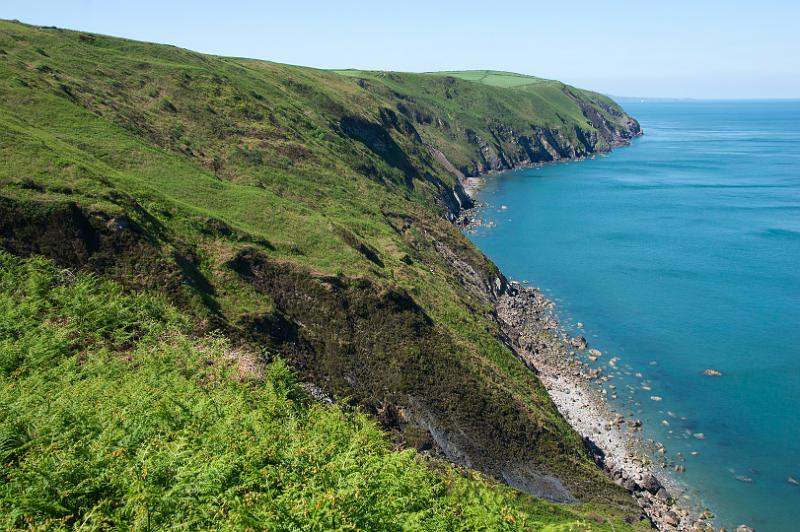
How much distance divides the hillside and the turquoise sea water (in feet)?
42.3

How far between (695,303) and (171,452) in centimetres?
8435

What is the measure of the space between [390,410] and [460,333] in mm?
15092

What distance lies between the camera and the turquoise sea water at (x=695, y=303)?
48719 millimetres

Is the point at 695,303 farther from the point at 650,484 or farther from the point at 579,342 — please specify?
the point at 650,484

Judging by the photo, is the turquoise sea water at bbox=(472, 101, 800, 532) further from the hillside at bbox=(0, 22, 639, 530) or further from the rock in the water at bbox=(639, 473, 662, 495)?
the hillside at bbox=(0, 22, 639, 530)

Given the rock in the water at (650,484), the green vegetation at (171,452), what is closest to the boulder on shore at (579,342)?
the rock in the water at (650,484)

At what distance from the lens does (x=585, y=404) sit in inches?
2192

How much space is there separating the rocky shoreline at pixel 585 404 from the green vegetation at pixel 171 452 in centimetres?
2611

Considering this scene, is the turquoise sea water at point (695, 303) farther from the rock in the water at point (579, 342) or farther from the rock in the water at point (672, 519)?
the rock in the water at point (672, 519)

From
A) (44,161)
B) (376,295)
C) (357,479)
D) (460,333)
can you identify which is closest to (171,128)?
(44,161)

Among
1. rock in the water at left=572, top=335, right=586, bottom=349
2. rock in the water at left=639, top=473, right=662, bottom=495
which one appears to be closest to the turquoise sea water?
rock in the water at left=572, top=335, right=586, bottom=349

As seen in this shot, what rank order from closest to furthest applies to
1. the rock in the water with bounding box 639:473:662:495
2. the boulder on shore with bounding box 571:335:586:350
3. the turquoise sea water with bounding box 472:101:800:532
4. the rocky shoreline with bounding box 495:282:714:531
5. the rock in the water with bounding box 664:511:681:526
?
the rock in the water with bounding box 664:511:681:526
the rocky shoreline with bounding box 495:282:714:531
the rock in the water with bounding box 639:473:662:495
the turquoise sea water with bounding box 472:101:800:532
the boulder on shore with bounding box 571:335:586:350

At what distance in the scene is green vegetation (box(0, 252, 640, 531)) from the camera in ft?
41.8

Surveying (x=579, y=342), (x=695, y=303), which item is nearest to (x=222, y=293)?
(x=579, y=342)
